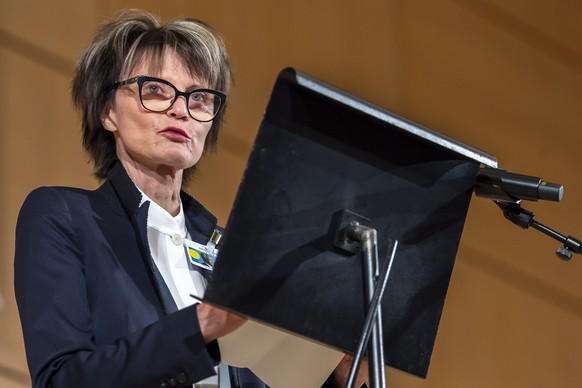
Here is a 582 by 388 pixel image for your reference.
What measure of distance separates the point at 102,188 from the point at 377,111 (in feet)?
2.48

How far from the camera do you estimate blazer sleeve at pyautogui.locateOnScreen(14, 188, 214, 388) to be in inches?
67.5

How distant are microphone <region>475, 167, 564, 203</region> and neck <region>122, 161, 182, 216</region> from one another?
2.44 ft

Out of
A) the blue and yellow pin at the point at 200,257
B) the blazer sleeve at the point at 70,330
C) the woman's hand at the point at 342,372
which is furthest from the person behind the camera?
the blue and yellow pin at the point at 200,257

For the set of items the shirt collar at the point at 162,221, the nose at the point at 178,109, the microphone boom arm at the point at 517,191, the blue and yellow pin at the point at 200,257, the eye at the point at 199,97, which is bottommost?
the blue and yellow pin at the point at 200,257

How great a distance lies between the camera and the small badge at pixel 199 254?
7.29ft

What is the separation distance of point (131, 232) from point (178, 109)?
0.28m

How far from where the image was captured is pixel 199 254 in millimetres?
2248

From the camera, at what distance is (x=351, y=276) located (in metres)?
1.70

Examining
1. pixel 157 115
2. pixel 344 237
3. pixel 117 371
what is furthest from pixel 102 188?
pixel 344 237

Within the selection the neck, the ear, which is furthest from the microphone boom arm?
the ear

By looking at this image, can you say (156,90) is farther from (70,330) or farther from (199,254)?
(70,330)

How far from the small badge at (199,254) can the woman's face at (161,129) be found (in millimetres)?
164

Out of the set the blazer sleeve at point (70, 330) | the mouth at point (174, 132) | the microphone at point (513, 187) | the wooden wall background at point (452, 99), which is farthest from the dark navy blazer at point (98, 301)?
the wooden wall background at point (452, 99)

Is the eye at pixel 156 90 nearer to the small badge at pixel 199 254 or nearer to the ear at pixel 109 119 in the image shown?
the ear at pixel 109 119
